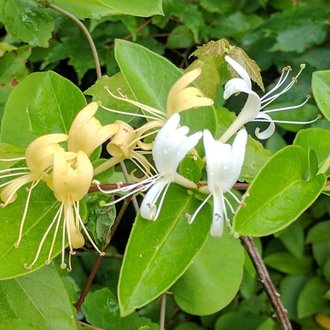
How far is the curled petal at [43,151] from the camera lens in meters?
0.55

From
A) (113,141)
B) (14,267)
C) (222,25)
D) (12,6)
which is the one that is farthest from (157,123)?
(222,25)

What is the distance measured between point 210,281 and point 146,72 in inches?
12.5

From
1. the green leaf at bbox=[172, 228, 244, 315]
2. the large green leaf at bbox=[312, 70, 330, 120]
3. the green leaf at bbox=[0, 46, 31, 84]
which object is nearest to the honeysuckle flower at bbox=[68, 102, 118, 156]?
the large green leaf at bbox=[312, 70, 330, 120]

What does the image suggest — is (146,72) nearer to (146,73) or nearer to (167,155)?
(146,73)

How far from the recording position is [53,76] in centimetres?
68

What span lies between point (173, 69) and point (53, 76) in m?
0.11

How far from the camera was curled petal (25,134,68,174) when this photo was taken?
55cm

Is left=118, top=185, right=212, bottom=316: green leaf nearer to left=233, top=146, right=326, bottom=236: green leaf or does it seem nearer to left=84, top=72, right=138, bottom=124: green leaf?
left=233, top=146, right=326, bottom=236: green leaf

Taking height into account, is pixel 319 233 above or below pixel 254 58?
below

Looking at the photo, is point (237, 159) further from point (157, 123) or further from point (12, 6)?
point (12, 6)

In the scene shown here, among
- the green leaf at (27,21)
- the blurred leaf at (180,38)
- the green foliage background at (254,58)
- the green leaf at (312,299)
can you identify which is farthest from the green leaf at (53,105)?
the green leaf at (312,299)

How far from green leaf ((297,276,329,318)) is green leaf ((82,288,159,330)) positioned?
0.50 m

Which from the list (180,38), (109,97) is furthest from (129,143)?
(180,38)

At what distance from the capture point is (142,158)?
0.61 meters
